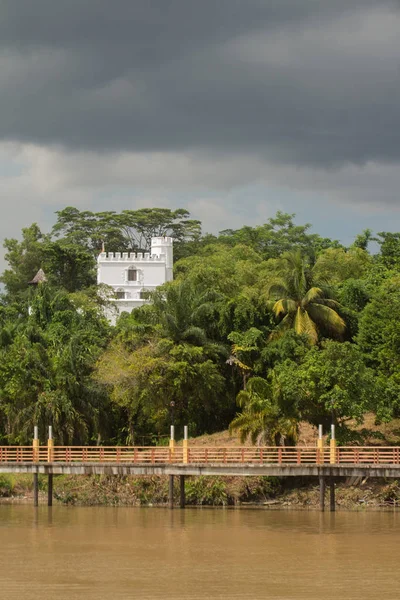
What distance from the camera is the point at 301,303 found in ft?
191

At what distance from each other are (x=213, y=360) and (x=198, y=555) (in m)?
27.5

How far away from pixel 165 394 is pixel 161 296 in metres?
6.97

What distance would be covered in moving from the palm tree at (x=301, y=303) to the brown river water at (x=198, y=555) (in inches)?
618

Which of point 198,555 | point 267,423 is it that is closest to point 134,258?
point 267,423

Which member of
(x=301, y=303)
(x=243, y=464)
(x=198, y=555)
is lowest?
(x=198, y=555)

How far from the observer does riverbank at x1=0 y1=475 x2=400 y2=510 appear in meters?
44.9

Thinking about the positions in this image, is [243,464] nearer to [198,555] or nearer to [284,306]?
[198,555]

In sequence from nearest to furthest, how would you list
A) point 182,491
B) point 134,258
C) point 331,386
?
point 182,491, point 331,386, point 134,258

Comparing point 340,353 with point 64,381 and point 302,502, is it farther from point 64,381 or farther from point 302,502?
point 64,381

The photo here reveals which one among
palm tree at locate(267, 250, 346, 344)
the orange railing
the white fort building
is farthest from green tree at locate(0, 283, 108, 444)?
the white fort building

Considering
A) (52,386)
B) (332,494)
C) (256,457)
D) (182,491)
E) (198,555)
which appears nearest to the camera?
(198,555)

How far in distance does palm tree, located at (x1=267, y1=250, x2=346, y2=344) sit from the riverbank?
12.1 metres

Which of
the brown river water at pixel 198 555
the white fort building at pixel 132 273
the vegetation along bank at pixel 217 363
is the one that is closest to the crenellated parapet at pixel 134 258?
the white fort building at pixel 132 273

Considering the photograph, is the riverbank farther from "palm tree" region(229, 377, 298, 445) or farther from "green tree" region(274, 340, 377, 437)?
"green tree" region(274, 340, 377, 437)
